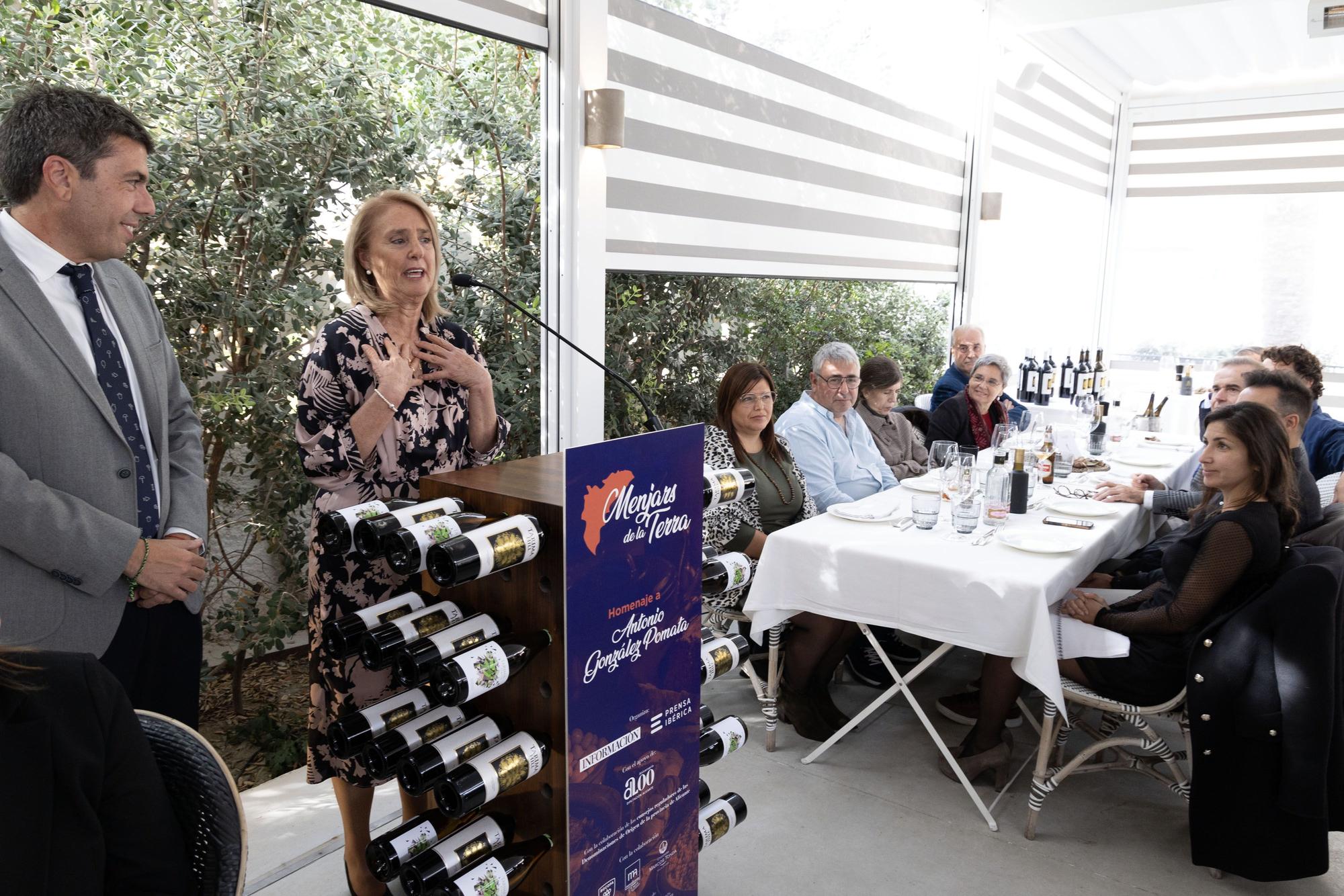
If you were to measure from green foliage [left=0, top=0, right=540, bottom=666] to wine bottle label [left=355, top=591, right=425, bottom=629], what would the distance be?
4.69 feet

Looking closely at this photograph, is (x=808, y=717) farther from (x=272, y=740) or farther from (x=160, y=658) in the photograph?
(x=160, y=658)

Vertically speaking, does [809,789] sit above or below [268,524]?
below

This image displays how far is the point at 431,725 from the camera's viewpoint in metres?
1.45

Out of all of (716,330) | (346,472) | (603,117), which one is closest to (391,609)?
(346,472)

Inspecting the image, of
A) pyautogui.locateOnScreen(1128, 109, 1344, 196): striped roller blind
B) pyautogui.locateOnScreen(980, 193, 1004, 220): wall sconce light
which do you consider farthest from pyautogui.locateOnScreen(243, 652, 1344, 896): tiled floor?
pyautogui.locateOnScreen(1128, 109, 1344, 196): striped roller blind

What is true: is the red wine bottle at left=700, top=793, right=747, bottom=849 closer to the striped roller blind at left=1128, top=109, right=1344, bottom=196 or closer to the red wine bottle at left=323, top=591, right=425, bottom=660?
the red wine bottle at left=323, top=591, right=425, bottom=660

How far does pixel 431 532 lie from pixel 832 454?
256 centimetres

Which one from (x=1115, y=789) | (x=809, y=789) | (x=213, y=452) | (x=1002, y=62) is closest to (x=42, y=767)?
(x=213, y=452)

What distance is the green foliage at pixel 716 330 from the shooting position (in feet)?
12.8

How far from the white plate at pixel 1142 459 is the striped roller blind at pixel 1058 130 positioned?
312 centimetres

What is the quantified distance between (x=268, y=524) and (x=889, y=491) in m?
2.23

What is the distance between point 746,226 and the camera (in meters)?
4.31

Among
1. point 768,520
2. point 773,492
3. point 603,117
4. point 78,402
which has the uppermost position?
point 603,117

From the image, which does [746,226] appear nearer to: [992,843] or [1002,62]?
[992,843]
